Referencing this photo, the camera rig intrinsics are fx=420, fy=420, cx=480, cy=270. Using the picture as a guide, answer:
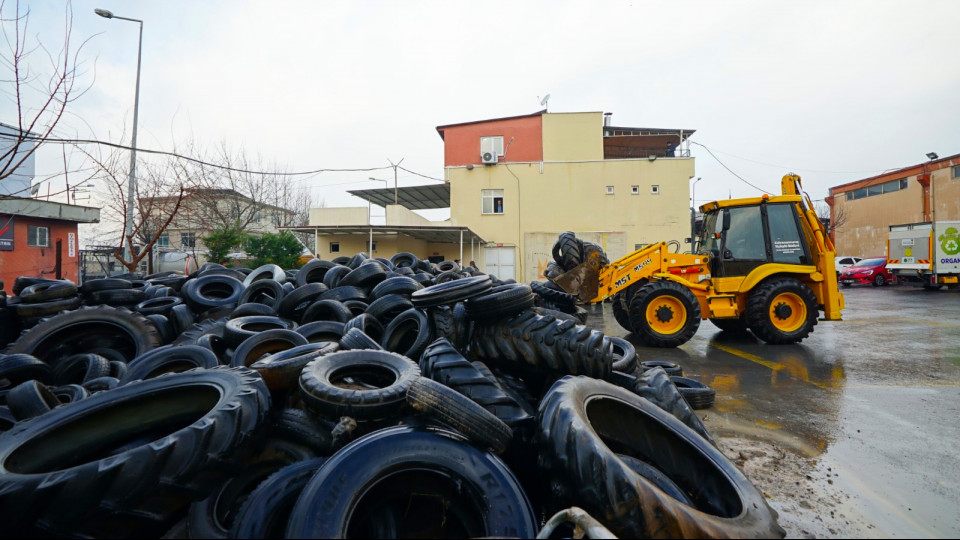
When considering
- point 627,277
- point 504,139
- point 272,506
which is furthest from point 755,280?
point 504,139

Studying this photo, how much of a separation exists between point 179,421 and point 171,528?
87cm

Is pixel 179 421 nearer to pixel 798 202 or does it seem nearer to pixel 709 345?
pixel 709 345

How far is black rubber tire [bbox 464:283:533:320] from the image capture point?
3.30 m

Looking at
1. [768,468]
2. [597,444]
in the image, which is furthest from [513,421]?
[768,468]

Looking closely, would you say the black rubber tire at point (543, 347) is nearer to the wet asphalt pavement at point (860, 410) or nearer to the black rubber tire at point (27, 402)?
the wet asphalt pavement at point (860, 410)

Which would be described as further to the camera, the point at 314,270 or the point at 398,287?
the point at 314,270

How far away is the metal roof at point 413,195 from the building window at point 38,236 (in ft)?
44.9

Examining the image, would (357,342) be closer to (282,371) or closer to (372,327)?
(282,371)

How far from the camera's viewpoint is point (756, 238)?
7652 mm

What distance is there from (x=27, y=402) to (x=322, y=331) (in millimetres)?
2211

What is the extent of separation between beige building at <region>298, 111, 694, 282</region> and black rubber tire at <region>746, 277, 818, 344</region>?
14147mm

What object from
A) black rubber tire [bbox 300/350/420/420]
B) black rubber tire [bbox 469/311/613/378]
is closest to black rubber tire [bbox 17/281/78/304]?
black rubber tire [bbox 300/350/420/420]

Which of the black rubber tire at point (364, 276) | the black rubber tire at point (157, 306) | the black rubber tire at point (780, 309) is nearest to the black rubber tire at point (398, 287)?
the black rubber tire at point (364, 276)

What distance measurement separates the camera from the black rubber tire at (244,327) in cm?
399
